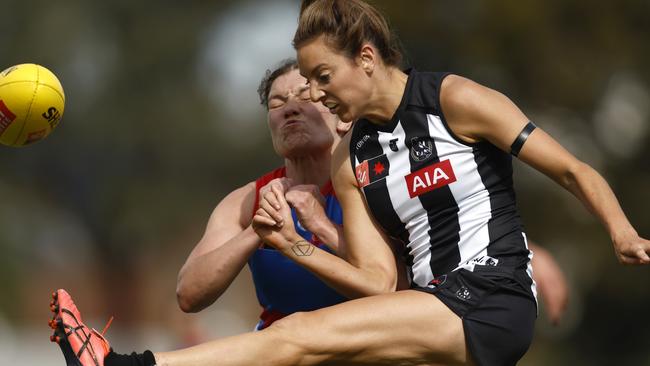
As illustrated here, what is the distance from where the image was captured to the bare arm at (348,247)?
5586 millimetres

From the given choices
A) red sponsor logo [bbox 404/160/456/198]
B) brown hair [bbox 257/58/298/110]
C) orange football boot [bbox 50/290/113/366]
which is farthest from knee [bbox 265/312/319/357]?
brown hair [bbox 257/58/298/110]

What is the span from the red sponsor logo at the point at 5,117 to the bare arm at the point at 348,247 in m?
1.40

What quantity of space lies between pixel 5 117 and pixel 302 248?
1676mm

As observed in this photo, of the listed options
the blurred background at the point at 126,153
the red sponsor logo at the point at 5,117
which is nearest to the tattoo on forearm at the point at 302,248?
the red sponsor logo at the point at 5,117

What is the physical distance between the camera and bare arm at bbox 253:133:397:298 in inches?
220

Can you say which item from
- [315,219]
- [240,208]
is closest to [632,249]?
[315,219]

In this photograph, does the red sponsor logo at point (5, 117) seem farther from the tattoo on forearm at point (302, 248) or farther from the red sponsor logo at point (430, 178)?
the red sponsor logo at point (430, 178)

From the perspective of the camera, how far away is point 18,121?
20.1ft

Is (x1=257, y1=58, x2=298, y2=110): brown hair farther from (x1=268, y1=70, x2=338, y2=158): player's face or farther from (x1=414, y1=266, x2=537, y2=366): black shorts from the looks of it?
(x1=414, y1=266, x2=537, y2=366): black shorts

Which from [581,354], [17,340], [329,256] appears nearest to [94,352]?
[329,256]

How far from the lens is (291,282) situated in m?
6.21

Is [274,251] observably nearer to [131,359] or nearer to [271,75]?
[271,75]

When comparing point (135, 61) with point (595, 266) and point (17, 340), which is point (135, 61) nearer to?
point (17, 340)

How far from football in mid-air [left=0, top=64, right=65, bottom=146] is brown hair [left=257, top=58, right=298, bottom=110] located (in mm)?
1120
